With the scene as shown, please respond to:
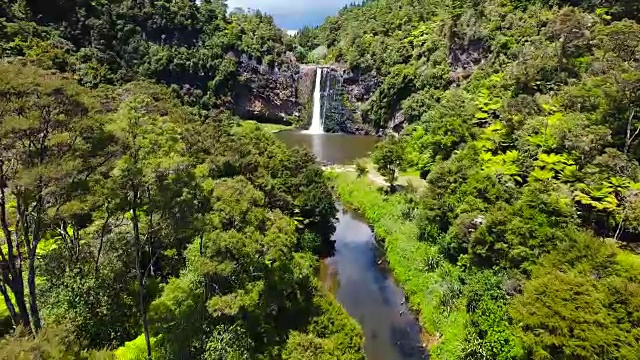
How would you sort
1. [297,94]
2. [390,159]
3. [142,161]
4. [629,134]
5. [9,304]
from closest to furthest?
[9,304], [142,161], [629,134], [390,159], [297,94]

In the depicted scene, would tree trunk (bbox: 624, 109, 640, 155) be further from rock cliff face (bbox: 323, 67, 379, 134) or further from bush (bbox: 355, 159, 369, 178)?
rock cliff face (bbox: 323, 67, 379, 134)

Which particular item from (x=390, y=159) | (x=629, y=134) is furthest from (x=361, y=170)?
(x=629, y=134)

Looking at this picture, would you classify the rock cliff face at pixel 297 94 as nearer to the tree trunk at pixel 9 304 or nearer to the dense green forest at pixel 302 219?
the dense green forest at pixel 302 219

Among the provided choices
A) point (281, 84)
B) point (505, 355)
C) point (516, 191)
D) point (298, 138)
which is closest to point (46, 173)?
point (505, 355)

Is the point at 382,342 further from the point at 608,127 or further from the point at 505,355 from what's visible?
the point at 608,127

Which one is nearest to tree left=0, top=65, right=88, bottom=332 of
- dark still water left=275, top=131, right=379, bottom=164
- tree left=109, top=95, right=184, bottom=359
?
tree left=109, top=95, right=184, bottom=359

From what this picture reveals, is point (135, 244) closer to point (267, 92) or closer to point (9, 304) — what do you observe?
point (9, 304)
